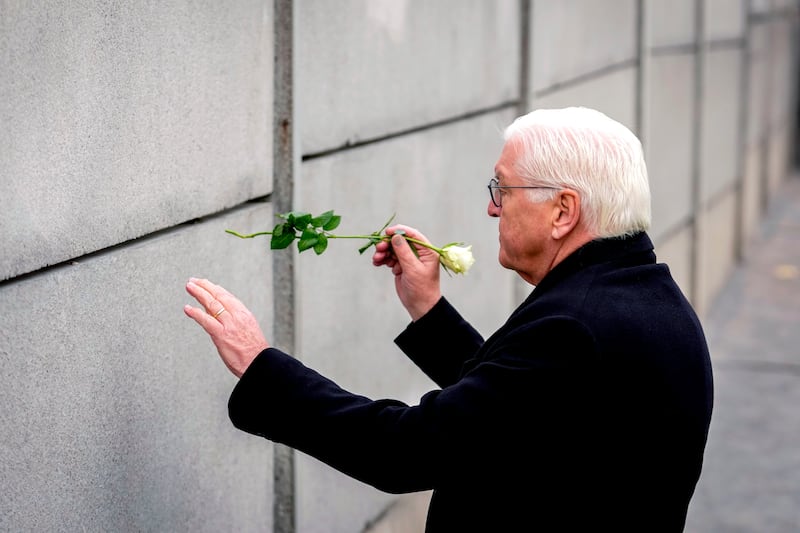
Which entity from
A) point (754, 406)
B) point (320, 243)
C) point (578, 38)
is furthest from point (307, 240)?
point (754, 406)

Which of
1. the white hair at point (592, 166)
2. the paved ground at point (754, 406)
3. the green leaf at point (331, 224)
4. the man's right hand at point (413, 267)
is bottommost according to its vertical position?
the paved ground at point (754, 406)

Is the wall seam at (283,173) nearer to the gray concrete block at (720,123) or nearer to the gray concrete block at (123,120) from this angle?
the gray concrete block at (123,120)

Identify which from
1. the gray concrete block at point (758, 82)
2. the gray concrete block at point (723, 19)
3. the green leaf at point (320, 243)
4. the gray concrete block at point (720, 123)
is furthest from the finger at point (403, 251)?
the gray concrete block at point (758, 82)

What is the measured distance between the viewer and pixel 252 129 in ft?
10.6

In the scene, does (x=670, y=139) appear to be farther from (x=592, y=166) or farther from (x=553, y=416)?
(x=553, y=416)

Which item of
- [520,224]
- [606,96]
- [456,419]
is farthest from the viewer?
[606,96]

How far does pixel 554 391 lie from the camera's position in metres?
2.29

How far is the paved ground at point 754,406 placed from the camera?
571cm

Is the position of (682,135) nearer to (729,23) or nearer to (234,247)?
(729,23)

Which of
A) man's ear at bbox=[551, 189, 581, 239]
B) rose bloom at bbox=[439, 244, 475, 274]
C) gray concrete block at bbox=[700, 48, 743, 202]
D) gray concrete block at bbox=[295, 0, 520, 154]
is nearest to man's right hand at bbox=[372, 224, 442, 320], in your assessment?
rose bloom at bbox=[439, 244, 475, 274]

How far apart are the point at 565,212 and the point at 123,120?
913mm

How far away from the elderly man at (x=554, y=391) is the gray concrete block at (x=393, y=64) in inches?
44.5

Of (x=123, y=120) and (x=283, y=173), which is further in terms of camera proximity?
(x=283, y=173)

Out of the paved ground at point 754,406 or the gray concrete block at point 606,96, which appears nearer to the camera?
the paved ground at point 754,406
